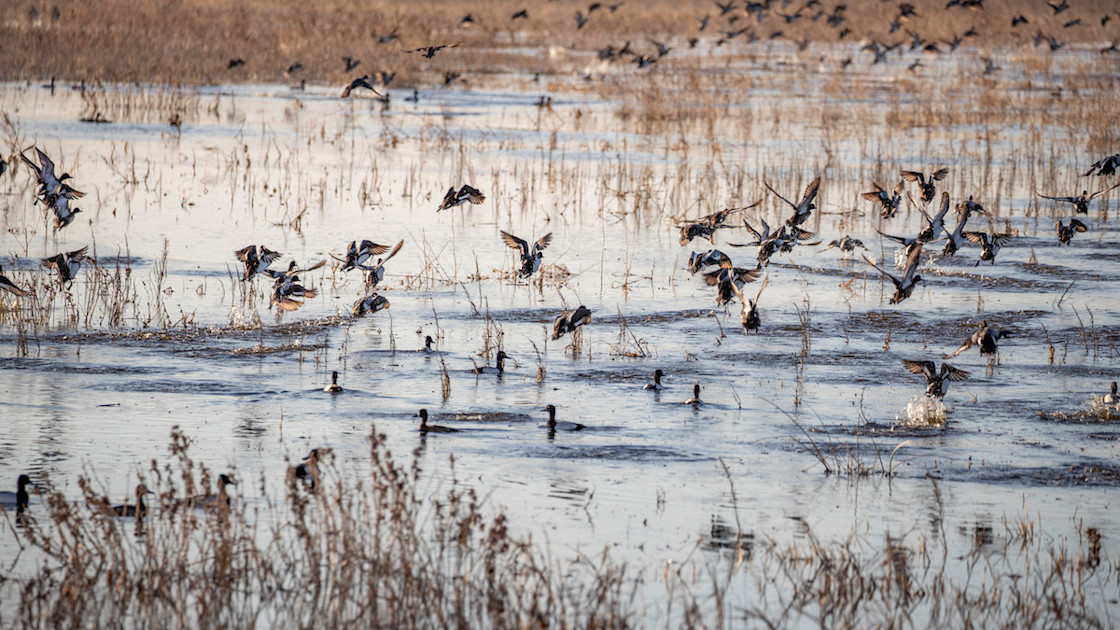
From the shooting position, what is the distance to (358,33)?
37.2 m

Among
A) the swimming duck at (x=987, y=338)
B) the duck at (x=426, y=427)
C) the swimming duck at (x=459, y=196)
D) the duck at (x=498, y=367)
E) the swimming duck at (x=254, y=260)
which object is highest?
the swimming duck at (x=459, y=196)

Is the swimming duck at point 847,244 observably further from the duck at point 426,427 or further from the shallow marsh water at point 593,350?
the duck at point 426,427

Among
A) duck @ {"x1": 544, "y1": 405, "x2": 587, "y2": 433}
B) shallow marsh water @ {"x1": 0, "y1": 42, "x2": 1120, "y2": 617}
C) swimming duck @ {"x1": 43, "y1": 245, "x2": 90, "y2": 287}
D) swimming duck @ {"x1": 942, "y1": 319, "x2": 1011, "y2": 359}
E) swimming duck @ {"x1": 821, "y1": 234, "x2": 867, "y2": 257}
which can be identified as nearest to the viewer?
shallow marsh water @ {"x1": 0, "y1": 42, "x2": 1120, "y2": 617}

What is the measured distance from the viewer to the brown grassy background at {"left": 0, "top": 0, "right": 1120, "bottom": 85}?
91.5ft

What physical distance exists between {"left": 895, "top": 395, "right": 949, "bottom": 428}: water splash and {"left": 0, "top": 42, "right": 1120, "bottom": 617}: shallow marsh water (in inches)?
1.4

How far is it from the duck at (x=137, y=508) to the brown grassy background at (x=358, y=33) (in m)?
11.2

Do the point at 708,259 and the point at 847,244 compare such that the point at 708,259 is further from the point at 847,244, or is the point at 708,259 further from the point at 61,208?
the point at 61,208

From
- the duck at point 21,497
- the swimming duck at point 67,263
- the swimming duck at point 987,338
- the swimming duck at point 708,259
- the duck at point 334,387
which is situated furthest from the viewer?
the swimming duck at point 708,259

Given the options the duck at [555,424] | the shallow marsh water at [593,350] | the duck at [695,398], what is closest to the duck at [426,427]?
the shallow marsh water at [593,350]

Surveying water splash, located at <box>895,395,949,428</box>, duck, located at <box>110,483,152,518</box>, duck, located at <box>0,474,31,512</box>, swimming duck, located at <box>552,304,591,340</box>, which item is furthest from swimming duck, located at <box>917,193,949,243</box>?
duck, located at <box>0,474,31,512</box>

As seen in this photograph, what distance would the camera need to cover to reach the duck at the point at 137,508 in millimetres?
5656

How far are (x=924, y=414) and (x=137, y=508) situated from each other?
4.64 meters

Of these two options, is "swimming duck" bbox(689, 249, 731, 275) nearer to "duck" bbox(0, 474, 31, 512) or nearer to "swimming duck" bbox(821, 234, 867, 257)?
"swimming duck" bbox(821, 234, 867, 257)

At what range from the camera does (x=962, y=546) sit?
6.29m
